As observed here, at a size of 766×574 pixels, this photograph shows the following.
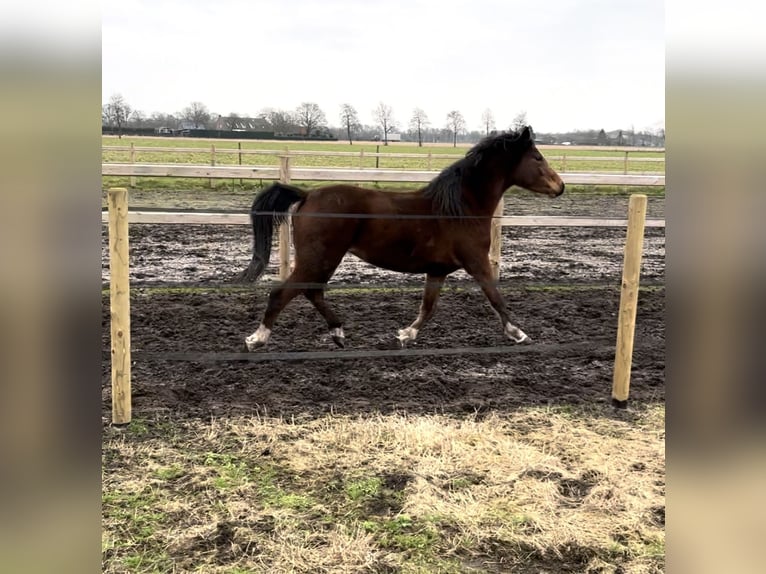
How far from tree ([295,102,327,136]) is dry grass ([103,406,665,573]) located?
21.0ft

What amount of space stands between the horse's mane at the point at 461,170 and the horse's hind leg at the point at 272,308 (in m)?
1.12

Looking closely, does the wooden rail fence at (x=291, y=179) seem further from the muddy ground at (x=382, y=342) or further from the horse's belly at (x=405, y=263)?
the horse's belly at (x=405, y=263)

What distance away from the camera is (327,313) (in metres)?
4.21

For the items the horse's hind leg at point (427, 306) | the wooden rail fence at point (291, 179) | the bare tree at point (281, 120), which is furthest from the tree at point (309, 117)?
the horse's hind leg at point (427, 306)

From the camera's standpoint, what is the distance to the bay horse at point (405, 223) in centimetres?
383

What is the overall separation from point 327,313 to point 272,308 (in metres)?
0.42

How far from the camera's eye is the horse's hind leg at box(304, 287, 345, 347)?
163 inches

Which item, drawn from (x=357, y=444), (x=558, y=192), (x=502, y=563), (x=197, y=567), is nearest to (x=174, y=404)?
(x=357, y=444)

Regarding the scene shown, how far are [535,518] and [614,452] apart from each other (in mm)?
806

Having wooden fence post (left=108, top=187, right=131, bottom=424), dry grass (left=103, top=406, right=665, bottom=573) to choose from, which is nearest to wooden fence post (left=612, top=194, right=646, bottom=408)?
dry grass (left=103, top=406, right=665, bottom=573)

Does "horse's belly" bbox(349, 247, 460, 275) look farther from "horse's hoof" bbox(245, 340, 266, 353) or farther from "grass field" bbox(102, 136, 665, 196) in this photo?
"grass field" bbox(102, 136, 665, 196)

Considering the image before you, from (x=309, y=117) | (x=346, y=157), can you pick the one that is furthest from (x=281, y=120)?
(x=346, y=157)
